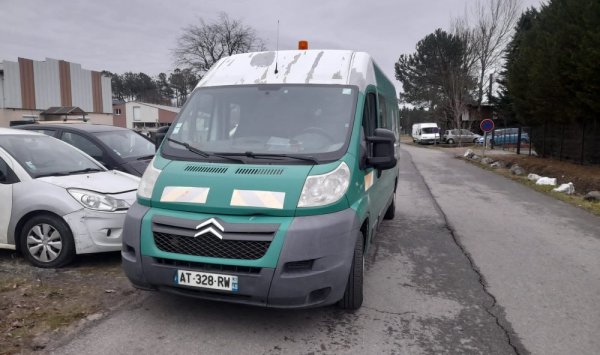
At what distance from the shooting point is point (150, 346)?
11.4 ft

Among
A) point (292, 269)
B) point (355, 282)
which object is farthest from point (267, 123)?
point (355, 282)

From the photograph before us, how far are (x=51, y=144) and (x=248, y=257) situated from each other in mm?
4289

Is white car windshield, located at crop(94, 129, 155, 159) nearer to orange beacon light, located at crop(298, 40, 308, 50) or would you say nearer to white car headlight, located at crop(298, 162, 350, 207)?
orange beacon light, located at crop(298, 40, 308, 50)

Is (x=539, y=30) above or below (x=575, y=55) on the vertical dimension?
above

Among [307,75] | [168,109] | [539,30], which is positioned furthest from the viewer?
[168,109]

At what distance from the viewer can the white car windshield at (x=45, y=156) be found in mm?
5527

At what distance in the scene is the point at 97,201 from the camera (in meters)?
5.17

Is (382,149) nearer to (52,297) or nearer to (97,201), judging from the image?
(97,201)

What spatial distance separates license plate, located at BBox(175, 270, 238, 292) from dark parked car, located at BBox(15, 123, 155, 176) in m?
4.43

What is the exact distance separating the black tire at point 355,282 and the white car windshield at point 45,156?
3894 millimetres

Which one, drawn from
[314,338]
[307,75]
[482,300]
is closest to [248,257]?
[314,338]

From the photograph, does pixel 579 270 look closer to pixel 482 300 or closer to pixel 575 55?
pixel 482 300

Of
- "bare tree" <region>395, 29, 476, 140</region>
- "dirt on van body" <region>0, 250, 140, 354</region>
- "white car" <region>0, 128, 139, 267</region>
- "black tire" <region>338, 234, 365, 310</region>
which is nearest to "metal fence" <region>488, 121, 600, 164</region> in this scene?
"bare tree" <region>395, 29, 476, 140</region>

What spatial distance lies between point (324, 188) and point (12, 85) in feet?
143
